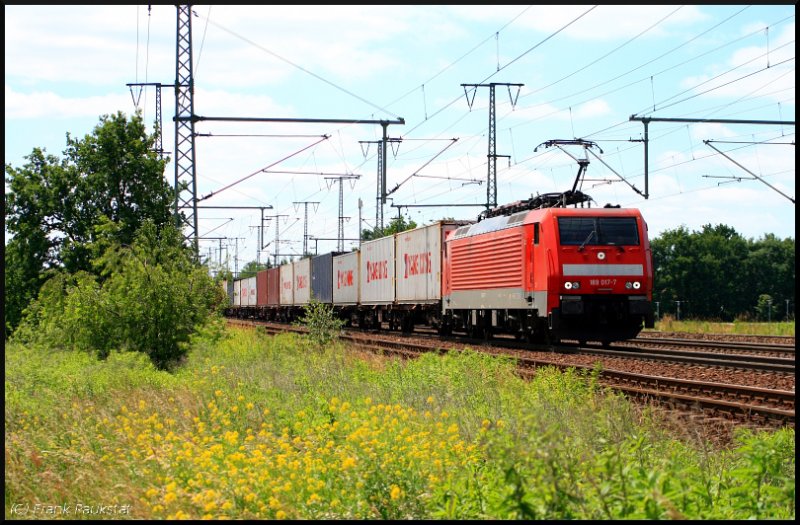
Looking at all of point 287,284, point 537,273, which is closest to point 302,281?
Result: point 287,284

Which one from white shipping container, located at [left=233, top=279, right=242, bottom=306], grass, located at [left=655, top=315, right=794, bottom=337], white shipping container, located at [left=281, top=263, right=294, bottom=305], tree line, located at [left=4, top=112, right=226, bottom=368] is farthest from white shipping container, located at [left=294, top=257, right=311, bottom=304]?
white shipping container, located at [left=233, top=279, right=242, bottom=306]

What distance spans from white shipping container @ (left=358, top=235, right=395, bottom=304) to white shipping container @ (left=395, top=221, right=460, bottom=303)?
76cm

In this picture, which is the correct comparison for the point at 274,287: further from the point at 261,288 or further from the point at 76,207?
the point at 76,207

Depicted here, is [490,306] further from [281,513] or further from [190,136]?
[281,513]

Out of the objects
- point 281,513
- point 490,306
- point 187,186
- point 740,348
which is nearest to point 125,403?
point 281,513

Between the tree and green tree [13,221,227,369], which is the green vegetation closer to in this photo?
the tree

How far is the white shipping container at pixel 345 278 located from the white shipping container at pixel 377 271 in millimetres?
826

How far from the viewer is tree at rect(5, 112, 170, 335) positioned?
2600 centimetres

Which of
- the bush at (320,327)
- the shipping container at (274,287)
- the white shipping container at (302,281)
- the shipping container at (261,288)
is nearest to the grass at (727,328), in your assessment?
the bush at (320,327)

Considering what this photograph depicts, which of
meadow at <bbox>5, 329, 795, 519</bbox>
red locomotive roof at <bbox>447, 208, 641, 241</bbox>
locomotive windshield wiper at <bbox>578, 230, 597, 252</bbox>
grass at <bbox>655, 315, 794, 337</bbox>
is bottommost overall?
meadow at <bbox>5, 329, 795, 519</bbox>

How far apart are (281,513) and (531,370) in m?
10.4

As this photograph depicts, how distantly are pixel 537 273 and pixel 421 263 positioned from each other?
9827 millimetres

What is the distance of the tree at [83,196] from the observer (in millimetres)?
26000

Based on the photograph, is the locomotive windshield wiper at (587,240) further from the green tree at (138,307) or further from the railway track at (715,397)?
the green tree at (138,307)
